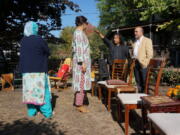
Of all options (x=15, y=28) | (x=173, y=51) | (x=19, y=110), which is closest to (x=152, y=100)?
(x=19, y=110)

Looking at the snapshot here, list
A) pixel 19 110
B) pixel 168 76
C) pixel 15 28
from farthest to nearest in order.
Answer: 1. pixel 15 28
2. pixel 168 76
3. pixel 19 110

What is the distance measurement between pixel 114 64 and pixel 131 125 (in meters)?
2.07

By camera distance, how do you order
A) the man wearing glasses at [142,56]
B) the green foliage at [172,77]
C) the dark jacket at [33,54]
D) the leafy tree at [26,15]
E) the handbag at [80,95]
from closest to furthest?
the dark jacket at [33,54] → the handbag at [80,95] → the man wearing glasses at [142,56] → the green foliage at [172,77] → the leafy tree at [26,15]

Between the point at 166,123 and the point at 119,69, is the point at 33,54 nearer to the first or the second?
the point at 119,69

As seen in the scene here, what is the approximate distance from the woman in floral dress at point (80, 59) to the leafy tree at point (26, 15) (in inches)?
334

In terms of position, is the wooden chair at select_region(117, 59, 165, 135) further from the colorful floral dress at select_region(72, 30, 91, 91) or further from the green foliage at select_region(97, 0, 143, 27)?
the green foliage at select_region(97, 0, 143, 27)

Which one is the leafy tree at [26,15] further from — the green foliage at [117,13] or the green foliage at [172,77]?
the green foliage at [117,13]

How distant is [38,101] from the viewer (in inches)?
176

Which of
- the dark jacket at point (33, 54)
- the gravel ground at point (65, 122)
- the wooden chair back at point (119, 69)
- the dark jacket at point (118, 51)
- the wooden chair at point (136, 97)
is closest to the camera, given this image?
the wooden chair at point (136, 97)

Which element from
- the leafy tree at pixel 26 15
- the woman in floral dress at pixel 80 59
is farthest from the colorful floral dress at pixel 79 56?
the leafy tree at pixel 26 15

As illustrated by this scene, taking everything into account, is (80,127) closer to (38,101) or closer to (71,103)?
(38,101)

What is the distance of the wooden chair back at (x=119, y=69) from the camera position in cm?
554

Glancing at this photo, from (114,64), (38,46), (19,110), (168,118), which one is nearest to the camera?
(168,118)

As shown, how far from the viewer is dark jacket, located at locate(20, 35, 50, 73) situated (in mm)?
4320
